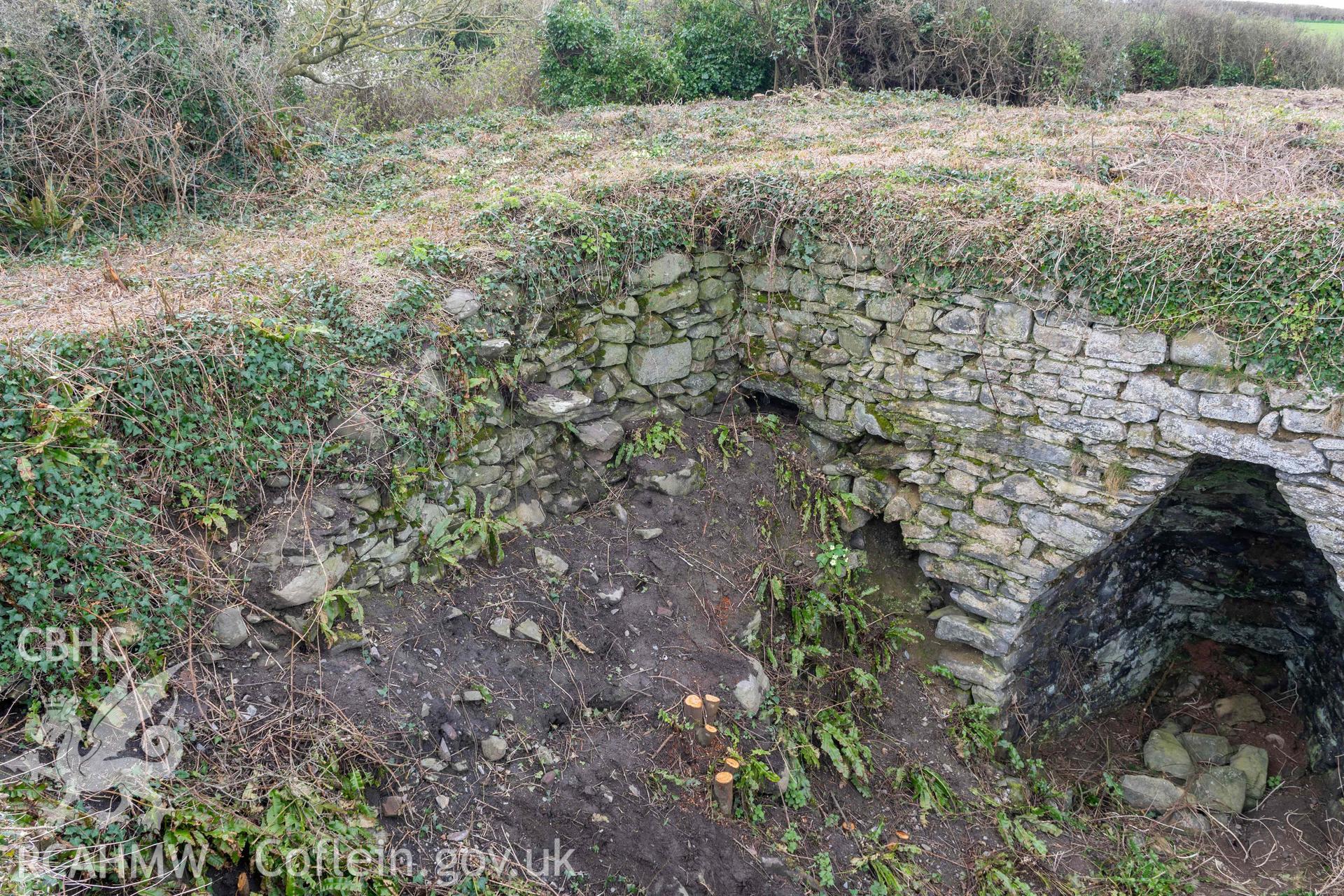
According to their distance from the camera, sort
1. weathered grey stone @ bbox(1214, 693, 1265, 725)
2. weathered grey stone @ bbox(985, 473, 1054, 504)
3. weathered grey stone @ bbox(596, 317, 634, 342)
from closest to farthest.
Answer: weathered grey stone @ bbox(985, 473, 1054, 504), weathered grey stone @ bbox(596, 317, 634, 342), weathered grey stone @ bbox(1214, 693, 1265, 725)

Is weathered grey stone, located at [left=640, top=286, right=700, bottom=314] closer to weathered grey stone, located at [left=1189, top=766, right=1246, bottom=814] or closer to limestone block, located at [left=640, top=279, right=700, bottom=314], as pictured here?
limestone block, located at [left=640, top=279, right=700, bottom=314]

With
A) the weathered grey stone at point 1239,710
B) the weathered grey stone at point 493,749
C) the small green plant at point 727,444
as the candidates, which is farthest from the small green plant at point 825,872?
the weathered grey stone at point 1239,710

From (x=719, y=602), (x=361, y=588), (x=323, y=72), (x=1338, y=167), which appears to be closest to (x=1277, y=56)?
(x=1338, y=167)

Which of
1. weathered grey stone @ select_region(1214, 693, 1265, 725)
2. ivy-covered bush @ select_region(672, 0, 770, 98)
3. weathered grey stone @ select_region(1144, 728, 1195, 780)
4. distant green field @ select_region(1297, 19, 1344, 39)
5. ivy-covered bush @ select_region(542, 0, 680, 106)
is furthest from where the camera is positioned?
distant green field @ select_region(1297, 19, 1344, 39)

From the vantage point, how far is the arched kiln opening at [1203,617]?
21.1 feet

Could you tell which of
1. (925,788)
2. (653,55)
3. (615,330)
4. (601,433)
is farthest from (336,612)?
(653,55)

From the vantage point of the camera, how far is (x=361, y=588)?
4.88m

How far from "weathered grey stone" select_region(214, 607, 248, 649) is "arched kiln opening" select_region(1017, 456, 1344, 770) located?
542cm

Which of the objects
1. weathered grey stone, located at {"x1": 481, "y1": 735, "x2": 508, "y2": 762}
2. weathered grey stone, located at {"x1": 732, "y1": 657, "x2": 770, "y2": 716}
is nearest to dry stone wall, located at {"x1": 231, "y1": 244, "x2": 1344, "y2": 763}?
weathered grey stone, located at {"x1": 481, "y1": 735, "x2": 508, "y2": 762}

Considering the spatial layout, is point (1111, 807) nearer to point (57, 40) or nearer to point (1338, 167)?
point (1338, 167)

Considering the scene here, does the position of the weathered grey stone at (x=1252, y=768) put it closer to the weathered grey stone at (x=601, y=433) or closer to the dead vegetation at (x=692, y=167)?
the dead vegetation at (x=692, y=167)

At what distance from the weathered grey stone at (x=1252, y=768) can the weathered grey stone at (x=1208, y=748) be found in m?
0.07

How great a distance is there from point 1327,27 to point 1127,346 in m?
13.2

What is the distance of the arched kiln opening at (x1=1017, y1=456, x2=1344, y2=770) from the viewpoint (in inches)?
253
